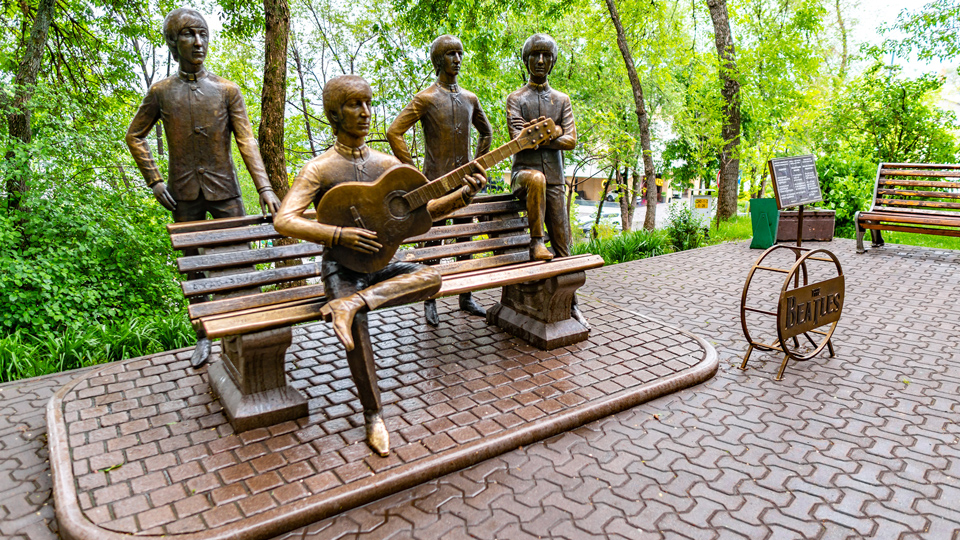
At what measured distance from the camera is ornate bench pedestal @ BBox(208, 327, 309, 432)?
3748mm

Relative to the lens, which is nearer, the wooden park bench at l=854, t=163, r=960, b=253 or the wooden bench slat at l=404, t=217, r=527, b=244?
the wooden bench slat at l=404, t=217, r=527, b=244

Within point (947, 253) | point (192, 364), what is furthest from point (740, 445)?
point (947, 253)

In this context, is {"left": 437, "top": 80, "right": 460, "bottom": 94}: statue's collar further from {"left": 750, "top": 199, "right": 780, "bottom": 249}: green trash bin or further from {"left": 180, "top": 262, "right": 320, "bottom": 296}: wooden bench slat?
{"left": 750, "top": 199, "right": 780, "bottom": 249}: green trash bin

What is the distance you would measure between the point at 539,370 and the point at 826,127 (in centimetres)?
1125

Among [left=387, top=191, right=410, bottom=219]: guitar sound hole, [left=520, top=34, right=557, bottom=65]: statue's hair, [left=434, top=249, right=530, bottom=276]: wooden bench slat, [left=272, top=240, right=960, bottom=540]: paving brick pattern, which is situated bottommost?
[left=272, top=240, right=960, bottom=540]: paving brick pattern

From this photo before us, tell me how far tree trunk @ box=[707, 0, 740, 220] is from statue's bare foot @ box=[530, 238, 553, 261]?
23.0 feet

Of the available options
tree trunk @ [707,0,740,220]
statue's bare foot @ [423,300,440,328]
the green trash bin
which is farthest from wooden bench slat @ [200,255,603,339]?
tree trunk @ [707,0,740,220]

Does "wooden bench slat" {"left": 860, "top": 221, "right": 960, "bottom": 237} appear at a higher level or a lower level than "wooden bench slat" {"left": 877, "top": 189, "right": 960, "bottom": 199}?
lower

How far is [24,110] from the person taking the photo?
246 inches

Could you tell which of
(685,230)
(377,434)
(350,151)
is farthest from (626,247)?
(377,434)

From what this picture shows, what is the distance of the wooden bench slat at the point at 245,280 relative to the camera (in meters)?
3.96

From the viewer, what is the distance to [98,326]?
5629 millimetres

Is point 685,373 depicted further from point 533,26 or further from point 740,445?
point 533,26

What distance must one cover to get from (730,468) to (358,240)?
2489mm
